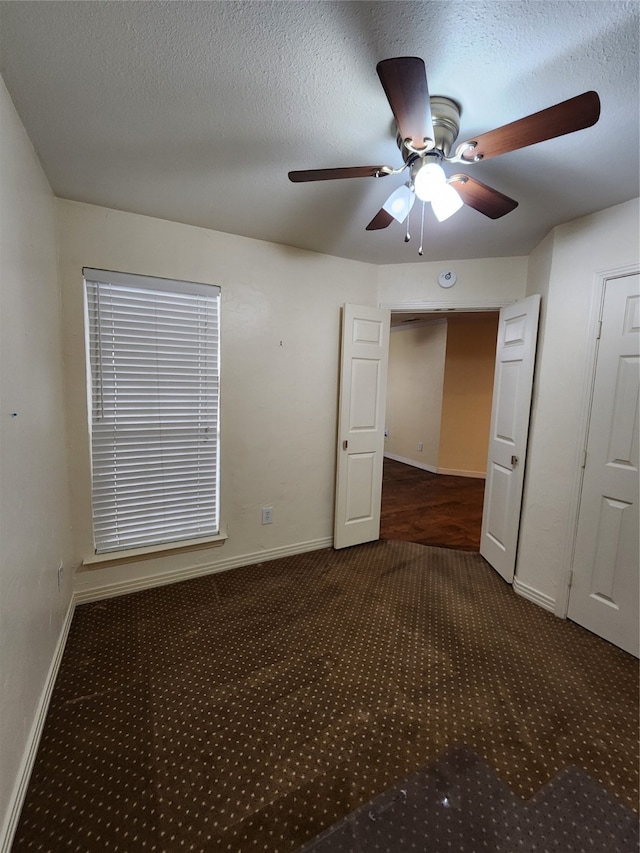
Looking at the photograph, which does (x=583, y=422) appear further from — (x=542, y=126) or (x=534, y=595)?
(x=542, y=126)

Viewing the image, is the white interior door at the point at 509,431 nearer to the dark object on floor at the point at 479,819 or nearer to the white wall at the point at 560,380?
the white wall at the point at 560,380

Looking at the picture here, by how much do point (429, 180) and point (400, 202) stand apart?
0.95 ft

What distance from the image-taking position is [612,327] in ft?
6.59

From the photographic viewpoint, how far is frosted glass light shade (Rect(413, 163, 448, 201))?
1289 millimetres

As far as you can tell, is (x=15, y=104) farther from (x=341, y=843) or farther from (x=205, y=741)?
(x=341, y=843)

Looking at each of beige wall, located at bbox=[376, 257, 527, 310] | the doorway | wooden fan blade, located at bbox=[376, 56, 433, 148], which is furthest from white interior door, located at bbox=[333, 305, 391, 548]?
wooden fan blade, located at bbox=[376, 56, 433, 148]

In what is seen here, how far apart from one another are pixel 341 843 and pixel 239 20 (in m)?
2.46

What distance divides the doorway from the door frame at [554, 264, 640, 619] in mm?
2083

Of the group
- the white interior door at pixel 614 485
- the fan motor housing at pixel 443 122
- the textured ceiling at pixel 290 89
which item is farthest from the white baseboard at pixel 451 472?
the fan motor housing at pixel 443 122

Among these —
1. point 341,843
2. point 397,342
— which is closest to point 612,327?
point 341,843

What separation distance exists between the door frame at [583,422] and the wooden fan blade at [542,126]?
4.21 feet

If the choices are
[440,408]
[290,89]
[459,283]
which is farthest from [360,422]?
[440,408]

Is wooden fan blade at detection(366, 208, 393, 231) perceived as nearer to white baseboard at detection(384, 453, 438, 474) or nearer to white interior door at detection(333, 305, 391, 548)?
white interior door at detection(333, 305, 391, 548)

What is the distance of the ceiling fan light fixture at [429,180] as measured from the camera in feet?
4.23
